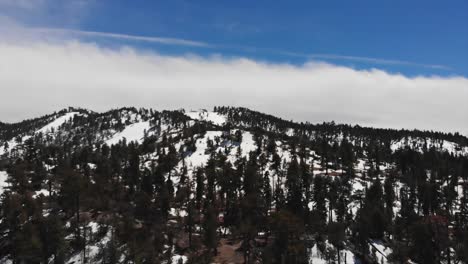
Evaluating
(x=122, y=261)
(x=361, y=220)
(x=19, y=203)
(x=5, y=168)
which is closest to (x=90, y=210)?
(x=19, y=203)

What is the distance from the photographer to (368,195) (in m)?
128

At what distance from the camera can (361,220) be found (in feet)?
298

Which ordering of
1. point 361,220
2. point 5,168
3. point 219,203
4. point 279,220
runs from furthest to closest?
Result: point 5,168 < point 219,203 < point 361,220 < point 279,220

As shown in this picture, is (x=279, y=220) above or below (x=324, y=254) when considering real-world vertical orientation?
above

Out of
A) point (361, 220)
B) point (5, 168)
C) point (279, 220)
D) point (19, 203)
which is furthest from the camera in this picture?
point (5, 168)

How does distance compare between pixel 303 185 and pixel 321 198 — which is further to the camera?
pixel 303 185

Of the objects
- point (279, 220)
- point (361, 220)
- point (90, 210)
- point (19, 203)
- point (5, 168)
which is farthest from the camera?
point (5, 168)

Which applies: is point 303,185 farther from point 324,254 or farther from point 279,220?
point 279,220

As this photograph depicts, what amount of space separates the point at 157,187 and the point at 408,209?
83916 mm

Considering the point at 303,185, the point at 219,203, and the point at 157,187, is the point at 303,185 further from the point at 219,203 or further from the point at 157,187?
the point at 157,187

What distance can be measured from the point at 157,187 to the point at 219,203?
22.5 m

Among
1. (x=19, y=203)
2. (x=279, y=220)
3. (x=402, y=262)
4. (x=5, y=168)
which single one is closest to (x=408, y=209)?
(x=402, y=262)

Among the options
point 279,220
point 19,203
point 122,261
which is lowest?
point 122,261

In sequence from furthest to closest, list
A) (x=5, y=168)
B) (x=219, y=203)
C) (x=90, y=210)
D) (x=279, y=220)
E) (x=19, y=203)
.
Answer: (x=5, y=168)
(x=219, y=203)
(x=90, y=210)
(x=19, y=203)
(x=279, y=220)
